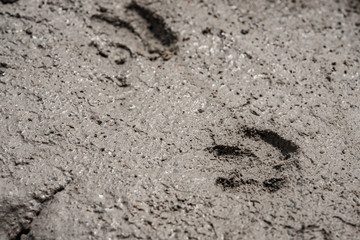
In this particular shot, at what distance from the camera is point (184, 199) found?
4.87 ft

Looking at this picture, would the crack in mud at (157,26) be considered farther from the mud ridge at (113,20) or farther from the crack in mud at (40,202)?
the crack in mud at (40,202)

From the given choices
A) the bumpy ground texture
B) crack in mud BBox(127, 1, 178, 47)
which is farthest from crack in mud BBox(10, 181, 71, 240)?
crack in mud BBox(127, 1, 178, 47)

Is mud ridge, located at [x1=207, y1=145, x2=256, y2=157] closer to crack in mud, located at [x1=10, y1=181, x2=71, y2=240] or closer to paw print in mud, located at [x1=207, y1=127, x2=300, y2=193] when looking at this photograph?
paw print in mud, located at [x1=207, y1=127, x2=300, y2=193]

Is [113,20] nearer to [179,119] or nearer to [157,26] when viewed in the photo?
[157,26]

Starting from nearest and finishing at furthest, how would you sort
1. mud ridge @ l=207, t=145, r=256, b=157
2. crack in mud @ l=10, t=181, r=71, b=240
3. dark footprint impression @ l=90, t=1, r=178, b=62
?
crack in mud @ l=10, t=181, r=71, b=240 < mud ridge @ l=207, t=145, r=256, b=157 < dark footprint impression @ l=90, t=1, r=178, b=62

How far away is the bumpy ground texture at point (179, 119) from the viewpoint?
1.46m

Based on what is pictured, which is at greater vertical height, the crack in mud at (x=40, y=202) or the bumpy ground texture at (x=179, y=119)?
the bumpy ground texture at (x=179, y=119)

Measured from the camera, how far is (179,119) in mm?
1681

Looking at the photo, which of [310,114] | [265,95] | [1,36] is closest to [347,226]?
[310,114]

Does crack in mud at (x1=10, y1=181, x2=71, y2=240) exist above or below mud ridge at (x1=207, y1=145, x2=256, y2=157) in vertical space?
below

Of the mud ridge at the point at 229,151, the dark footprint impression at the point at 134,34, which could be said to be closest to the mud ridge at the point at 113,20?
the dark footprint impression at the point at 134,34

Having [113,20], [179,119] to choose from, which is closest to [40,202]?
[179,119]

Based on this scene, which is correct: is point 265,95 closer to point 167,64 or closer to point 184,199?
point 167,64

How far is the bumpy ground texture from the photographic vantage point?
4.77ft
